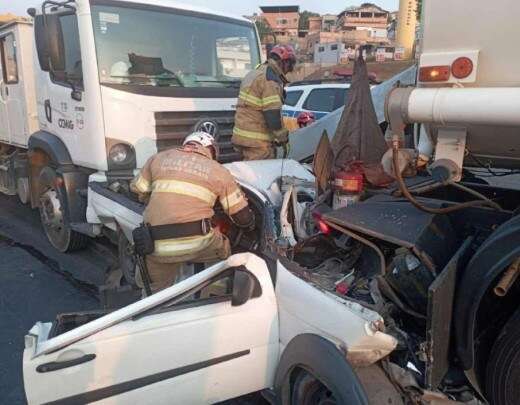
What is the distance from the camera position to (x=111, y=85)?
4.45 metres

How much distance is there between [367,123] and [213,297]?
4.52 feet

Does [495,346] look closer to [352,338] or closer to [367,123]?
[352,338]

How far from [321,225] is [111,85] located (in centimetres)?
279

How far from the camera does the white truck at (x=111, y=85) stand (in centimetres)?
443

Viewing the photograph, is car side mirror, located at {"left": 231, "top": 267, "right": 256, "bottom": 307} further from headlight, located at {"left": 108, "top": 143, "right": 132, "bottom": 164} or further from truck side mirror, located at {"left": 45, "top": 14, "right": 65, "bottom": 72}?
truck side mirror, located at {"left": 45, "top": 14, "right": 65, "bottom": 72}

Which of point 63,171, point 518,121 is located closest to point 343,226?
point 518,121

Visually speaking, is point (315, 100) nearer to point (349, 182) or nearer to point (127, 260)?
point (127, 260)

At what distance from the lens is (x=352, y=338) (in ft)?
6.25

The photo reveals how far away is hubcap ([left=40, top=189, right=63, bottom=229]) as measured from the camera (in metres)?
5.29

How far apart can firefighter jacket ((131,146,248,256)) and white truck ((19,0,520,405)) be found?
0.74m

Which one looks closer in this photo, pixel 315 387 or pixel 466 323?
pixel 466 323

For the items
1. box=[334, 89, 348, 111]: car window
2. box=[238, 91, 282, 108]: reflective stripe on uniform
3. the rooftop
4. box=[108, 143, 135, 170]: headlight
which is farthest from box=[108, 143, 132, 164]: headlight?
the rooftop

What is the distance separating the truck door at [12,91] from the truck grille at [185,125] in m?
2.07

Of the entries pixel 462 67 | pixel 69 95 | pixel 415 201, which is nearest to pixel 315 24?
pixel 69 95
